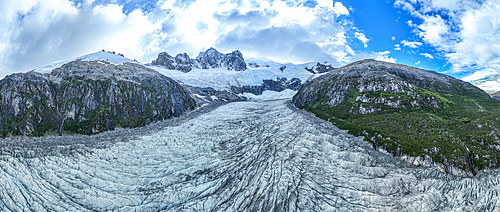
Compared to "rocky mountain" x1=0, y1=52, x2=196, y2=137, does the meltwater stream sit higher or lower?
lower

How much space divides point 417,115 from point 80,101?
323ft

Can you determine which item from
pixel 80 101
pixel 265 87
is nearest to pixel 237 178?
pixel 80 101

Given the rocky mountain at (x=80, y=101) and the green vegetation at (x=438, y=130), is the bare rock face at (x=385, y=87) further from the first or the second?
the rocky mountain at (x=80, y=101)

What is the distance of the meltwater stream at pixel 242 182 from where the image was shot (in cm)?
1855

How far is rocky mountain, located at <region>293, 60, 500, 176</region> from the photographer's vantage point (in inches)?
973

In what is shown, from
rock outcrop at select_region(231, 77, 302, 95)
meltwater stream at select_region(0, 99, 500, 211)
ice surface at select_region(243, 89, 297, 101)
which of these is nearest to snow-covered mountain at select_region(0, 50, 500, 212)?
meltwater stream at select_region(0, 99, 500, 211)

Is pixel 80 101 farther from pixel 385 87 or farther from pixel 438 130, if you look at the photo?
pixel 385 87

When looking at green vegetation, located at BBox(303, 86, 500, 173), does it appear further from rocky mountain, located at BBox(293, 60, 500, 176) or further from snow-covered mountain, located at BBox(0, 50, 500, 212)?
snow-covered mountain, located at BBox(0, 50, 500, 212)

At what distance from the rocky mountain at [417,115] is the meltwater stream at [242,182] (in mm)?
3270

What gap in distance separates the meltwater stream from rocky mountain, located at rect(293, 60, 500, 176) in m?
3.27

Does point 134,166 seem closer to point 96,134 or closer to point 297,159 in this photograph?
point 297,159

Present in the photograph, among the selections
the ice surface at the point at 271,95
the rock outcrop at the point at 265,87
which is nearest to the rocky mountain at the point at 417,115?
the ice surface at the point at 271,95

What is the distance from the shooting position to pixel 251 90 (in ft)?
600

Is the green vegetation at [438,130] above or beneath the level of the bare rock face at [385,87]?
beneath
